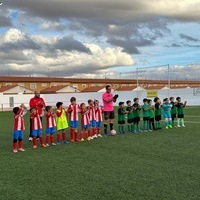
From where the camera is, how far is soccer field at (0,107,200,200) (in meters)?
5.72

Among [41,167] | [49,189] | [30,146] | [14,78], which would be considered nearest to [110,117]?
[30,146]

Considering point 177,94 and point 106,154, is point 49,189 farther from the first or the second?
point 177,94

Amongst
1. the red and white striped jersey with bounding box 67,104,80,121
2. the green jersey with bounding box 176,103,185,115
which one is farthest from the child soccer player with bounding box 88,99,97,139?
the green jersey with bounding box 176,103,185,115

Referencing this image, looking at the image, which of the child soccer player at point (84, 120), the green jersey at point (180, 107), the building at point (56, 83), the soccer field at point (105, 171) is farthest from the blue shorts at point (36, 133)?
the building at point (56, 83)

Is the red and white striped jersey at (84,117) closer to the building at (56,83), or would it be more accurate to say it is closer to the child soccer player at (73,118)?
the child soccer player at (73,118)

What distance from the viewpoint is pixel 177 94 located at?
34.7m

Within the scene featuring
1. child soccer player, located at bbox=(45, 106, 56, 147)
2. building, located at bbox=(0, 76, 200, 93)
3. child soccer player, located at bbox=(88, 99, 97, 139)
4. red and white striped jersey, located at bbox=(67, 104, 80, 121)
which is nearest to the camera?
child soccer player, located at bbox=(45, 106, 56, 147)

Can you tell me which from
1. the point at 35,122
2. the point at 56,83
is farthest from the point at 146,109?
the point at 56,83

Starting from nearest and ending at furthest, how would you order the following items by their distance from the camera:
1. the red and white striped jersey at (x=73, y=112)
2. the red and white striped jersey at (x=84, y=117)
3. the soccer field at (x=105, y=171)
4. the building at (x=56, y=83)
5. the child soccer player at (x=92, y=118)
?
the soccer field at (x=105, y=171), the red and white striped jersey at (x=73, y=112), the red and white striped jersey at (x=84, y=117), the child soccer player at (x=92, y=118), the building at (x=56, y=83)

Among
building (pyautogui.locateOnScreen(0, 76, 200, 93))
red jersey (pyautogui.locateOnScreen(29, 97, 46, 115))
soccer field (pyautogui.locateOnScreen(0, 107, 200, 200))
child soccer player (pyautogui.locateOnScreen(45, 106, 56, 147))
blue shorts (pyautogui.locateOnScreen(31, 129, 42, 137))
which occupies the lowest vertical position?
soccer field (pyautogui.locateOnScreen(0, 107, 200, 200))

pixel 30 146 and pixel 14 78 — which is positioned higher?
pixel 14 78

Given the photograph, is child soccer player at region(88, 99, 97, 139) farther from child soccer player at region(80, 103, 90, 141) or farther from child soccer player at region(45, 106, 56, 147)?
child soccer player at region(45, 106, 56, 147)

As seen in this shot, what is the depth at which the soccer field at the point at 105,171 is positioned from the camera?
5719 mm

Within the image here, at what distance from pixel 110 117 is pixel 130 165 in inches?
231
